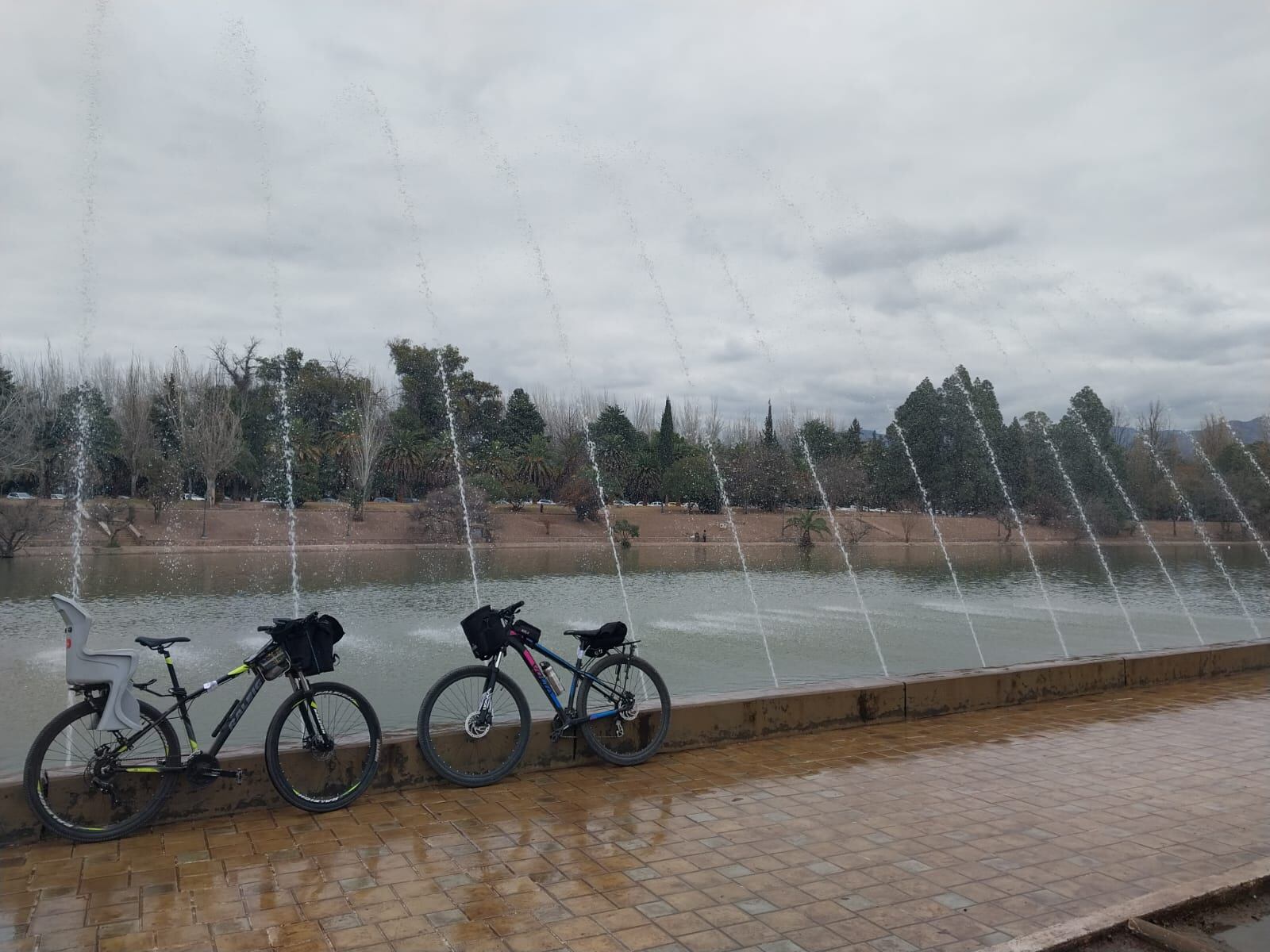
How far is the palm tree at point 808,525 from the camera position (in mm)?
46125

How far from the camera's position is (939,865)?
4227 millimetres

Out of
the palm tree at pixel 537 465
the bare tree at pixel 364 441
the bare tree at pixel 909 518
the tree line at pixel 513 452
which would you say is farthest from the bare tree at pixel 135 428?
the bare tree at pixel 909 518

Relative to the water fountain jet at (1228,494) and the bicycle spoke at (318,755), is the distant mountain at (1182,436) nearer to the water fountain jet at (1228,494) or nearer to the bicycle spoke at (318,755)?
the water fountain jet at (1228,494)

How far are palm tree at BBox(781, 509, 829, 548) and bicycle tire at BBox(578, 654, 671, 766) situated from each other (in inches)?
1598

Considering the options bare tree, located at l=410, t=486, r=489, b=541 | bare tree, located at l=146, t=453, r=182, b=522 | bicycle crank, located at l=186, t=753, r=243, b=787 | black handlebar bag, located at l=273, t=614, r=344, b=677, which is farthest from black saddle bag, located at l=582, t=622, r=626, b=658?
bare tree, located at l=146, t=453, r=182, b=522

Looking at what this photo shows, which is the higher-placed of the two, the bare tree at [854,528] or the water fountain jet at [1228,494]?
the bare tree at [854,528]

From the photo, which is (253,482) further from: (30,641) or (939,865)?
(939,865)

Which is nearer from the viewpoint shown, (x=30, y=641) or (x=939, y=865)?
(x=939, y=865)

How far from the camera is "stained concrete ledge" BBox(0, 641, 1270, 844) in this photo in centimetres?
468

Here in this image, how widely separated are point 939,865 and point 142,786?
373cm

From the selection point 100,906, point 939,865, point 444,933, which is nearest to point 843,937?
point 939,865

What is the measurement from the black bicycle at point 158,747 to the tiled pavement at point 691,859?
15cm

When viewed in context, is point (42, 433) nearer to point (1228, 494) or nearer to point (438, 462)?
point (438, 462)

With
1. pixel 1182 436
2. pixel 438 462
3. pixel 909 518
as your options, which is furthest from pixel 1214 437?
pixel 438 462
